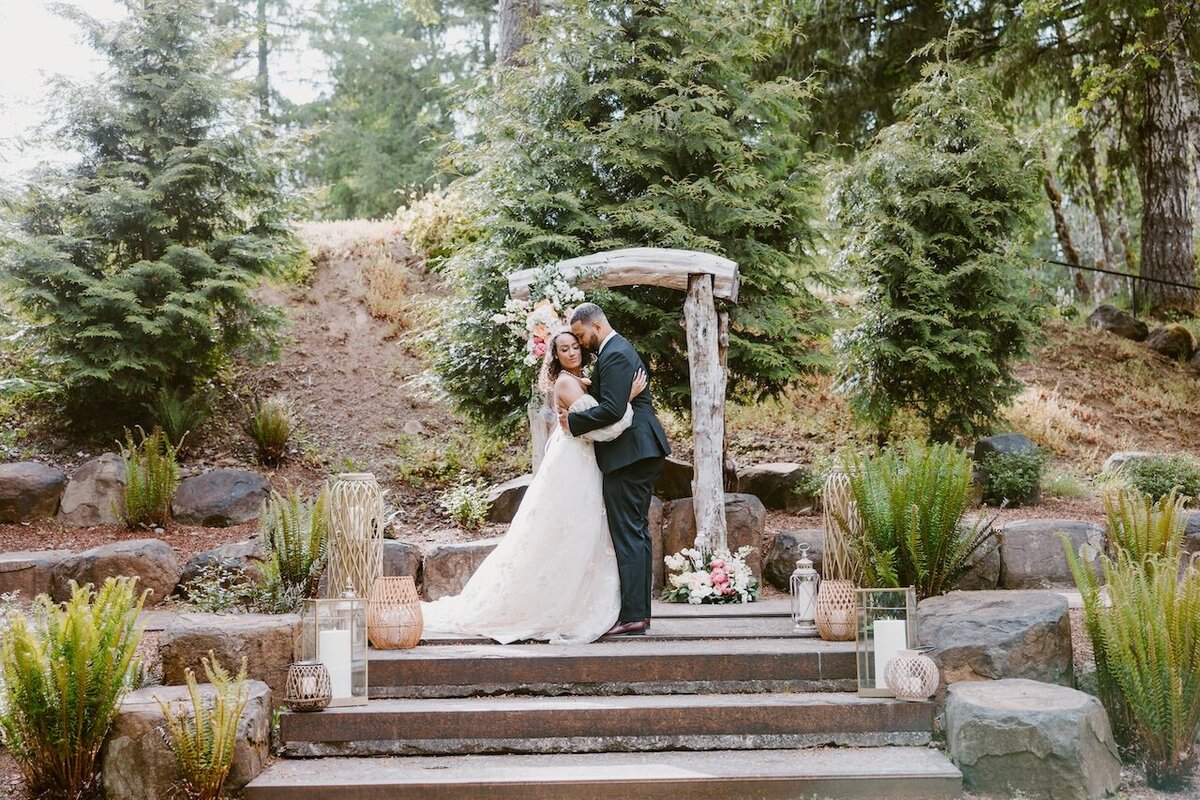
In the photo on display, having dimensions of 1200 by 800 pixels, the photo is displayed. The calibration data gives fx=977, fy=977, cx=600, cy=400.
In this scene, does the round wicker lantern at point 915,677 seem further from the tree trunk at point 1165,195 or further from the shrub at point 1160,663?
the tree trunk at point 1165,195

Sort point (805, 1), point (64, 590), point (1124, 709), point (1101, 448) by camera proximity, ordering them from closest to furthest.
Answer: point (1124, 709) < point (64, 590) < point (1101, 448) < point (805, 1)

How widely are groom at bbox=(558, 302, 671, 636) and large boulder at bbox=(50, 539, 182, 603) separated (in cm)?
357

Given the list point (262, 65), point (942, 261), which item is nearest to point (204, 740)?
point (942, 261)

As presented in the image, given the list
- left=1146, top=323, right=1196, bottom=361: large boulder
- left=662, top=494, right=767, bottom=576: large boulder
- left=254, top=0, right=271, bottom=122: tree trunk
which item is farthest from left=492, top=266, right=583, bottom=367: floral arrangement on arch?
left=254, top=0, right=271, bottom=122: tree trunk

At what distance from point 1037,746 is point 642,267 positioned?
4.61 meters

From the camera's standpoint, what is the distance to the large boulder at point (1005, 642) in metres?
5.14

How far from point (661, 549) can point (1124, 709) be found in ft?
12.4

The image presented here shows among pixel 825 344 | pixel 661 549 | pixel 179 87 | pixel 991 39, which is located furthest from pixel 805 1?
pixel 661 549

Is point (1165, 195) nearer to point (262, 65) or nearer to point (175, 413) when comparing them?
point (175, 413)

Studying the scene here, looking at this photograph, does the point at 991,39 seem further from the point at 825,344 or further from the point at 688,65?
the point at 688,65

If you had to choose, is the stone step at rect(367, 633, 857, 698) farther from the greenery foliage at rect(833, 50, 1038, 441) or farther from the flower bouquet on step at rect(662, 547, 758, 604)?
the greenery foliage at rect(833, 50, 1038, 441)

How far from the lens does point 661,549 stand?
26.3ft

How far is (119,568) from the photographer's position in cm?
739

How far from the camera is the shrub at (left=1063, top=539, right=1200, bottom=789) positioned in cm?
454
